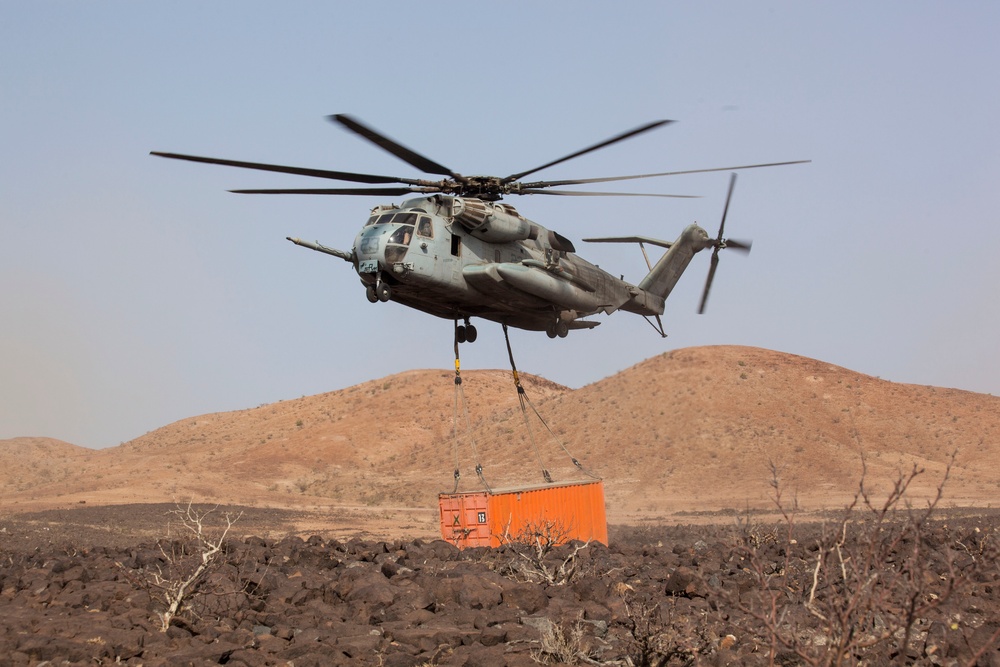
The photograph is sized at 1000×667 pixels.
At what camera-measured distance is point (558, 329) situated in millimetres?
22609

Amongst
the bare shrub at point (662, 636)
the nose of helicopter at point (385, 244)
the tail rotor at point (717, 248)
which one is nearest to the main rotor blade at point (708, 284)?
the tail rotor at point (717, 248)

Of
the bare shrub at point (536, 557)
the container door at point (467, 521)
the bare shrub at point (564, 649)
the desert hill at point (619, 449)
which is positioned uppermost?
the desert hill at point (619, 449)

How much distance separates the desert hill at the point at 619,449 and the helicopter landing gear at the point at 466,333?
61.5ft

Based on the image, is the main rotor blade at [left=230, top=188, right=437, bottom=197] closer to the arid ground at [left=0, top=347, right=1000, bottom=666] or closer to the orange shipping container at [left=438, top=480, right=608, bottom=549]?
the arid ground at [left=0, top=347, right=1000, bottom=666]

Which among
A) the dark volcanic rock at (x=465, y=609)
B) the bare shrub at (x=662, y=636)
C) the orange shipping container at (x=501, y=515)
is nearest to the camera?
the bare shrub at (x=662, y=636)

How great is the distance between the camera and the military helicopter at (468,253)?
18422mm

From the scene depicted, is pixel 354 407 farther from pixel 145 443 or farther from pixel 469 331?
pixel 469 331

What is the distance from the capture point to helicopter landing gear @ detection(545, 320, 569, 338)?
73.9 ft

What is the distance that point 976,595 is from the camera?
43.4ft

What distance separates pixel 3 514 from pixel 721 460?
1420 inches

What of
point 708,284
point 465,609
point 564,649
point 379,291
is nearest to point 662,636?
point 564,649

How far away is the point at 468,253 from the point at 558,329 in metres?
3.80

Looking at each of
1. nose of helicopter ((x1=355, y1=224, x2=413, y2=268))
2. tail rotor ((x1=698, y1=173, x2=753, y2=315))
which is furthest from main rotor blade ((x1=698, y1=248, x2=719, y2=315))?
nose of helicopter ((x1=355, y1=224, x2=413, y2=268))

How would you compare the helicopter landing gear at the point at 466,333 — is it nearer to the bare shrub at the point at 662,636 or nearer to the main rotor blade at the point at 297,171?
the main rotor blade at the point at 297,171
